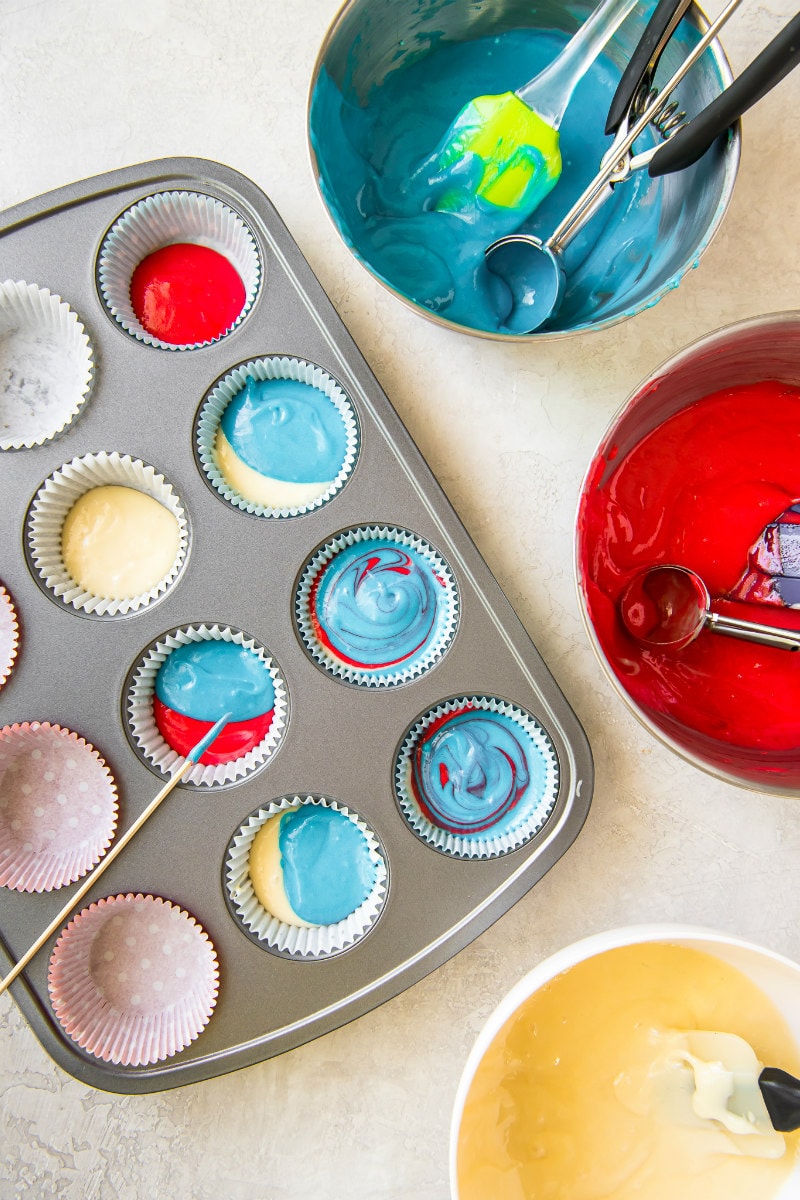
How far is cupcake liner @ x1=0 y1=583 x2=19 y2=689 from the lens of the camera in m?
1.05

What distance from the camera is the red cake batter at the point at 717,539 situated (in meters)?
0.96

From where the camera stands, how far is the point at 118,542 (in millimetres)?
1116

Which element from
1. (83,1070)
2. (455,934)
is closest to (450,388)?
(455,934)

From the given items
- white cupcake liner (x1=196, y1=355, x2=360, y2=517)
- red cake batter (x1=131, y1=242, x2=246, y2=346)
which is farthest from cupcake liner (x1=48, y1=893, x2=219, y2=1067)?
red cake batter (x1=131, y1=242, x2=246, y2=346)

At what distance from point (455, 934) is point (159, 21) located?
1405 millimetres

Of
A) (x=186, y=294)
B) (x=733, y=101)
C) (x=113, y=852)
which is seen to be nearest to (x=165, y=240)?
(x=186, y=294)

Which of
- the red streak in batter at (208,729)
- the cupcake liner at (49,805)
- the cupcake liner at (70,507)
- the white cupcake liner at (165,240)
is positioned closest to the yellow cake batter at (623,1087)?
the red streak in batter at (208,729)

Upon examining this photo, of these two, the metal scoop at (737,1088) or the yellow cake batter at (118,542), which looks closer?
the metal scoop at (737,1088)

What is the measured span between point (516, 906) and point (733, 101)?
1014mm

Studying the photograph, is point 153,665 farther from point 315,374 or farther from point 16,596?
point 315,374

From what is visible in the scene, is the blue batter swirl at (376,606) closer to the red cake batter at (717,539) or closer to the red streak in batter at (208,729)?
the red streak in batter at (208,729)

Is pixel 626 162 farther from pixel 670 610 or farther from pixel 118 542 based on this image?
pixel 118 542

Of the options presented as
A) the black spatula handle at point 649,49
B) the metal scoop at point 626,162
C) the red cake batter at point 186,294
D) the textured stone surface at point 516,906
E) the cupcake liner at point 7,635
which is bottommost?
the textured stone surface at point 516,906

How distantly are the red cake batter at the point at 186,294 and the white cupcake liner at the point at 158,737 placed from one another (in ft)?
1.43
